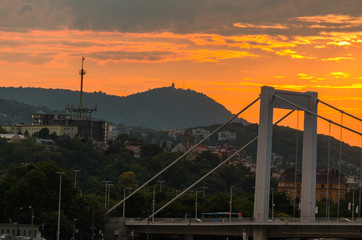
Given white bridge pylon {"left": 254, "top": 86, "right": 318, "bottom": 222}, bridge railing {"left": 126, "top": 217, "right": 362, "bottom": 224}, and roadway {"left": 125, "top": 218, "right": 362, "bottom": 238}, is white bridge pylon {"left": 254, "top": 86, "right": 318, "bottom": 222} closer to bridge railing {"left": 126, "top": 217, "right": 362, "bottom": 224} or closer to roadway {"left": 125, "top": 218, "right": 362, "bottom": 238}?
roadway {"left": 125, "top": 218, "right": 362, "bottom": 238}

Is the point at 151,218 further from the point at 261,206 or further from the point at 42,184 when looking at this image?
the point at 261,206

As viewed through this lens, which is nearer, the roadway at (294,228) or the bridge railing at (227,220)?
the roadway at (294,228)

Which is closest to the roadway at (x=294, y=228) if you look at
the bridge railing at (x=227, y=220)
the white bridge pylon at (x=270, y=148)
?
the bridge railing at (x=227, y=220)

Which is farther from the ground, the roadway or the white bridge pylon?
the white bridge pylon

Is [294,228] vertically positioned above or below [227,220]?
below

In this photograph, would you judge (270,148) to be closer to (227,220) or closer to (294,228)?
(294,228)

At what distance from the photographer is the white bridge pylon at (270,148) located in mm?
142875

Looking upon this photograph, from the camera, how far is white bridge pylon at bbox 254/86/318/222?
142875mm

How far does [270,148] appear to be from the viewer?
143500 mm

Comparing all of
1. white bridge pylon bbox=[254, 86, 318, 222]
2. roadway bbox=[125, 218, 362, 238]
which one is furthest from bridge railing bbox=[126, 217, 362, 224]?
white bridge pylon bbox=[254, 86, 318, 222]

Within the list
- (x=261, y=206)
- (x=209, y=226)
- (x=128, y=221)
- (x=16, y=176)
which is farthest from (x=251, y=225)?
(x=16, y=176)

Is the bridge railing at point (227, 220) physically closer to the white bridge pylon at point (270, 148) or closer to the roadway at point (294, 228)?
the roadway at point (294, 228)

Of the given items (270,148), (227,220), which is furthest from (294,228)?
(227,220)

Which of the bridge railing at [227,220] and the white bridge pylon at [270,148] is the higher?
the white bridge pylon at [270,148]
